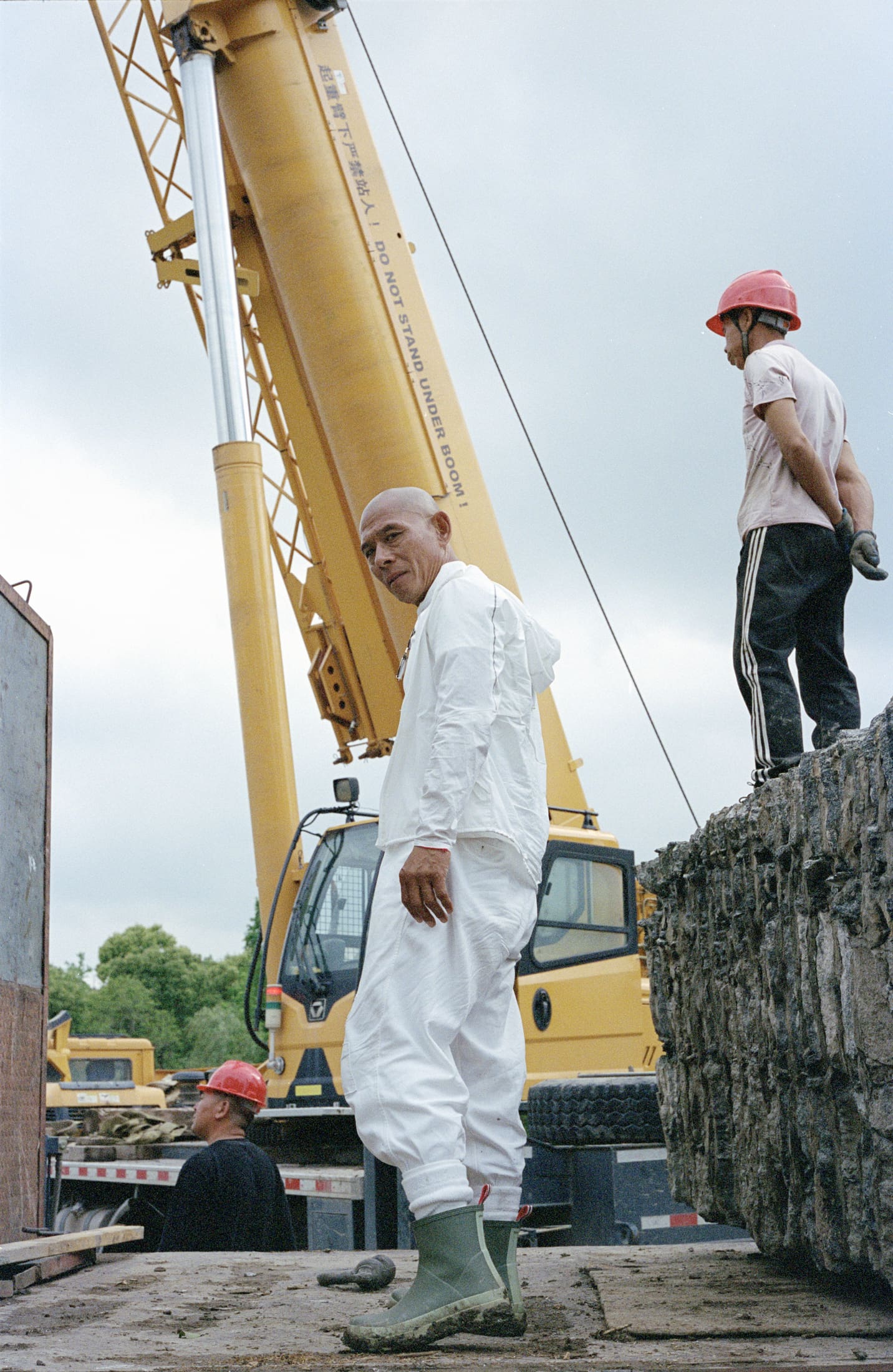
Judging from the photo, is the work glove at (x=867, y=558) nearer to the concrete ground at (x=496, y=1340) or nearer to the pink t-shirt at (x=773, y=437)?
the pink t-shirt at (x=773, y=437)

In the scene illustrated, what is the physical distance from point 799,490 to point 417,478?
4.72 meters

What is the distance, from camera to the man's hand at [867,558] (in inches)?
161

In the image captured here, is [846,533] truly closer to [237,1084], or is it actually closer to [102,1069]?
[237,1084]

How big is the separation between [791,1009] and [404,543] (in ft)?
4.63

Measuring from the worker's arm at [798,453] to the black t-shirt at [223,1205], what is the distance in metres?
3.23

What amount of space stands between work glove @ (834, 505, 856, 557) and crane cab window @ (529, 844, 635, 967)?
13.1ft

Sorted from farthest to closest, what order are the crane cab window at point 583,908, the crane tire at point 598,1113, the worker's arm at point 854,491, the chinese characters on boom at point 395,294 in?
the chinese characters on boom at point 395,294 < the crane cab window at point 583,908 < the crane tire at point 598,1113 < the worker's arm at point 854,491

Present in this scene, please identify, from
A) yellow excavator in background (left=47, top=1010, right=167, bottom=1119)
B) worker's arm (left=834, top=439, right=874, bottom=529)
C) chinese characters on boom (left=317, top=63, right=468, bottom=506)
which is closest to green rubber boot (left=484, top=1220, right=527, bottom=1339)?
worker's arm (left=834, top=439, right=874, bottom=529)

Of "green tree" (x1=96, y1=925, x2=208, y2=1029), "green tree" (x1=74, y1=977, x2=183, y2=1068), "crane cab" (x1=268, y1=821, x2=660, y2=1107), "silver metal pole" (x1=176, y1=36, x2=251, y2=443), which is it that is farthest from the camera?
"green tree" (x1=96, y1=925, x2=208, y2=1029)

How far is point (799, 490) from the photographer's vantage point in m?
4.11

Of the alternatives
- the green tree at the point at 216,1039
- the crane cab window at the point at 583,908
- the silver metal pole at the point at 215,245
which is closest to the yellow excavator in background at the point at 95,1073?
the crane cab window at the point at 583,908

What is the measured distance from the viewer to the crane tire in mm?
5863

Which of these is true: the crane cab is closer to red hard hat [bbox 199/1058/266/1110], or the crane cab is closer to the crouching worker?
red hard hat [bbox 199/1058/266/1110]

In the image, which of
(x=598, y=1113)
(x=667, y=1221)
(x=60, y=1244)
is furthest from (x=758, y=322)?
(x=667, y=1221)
